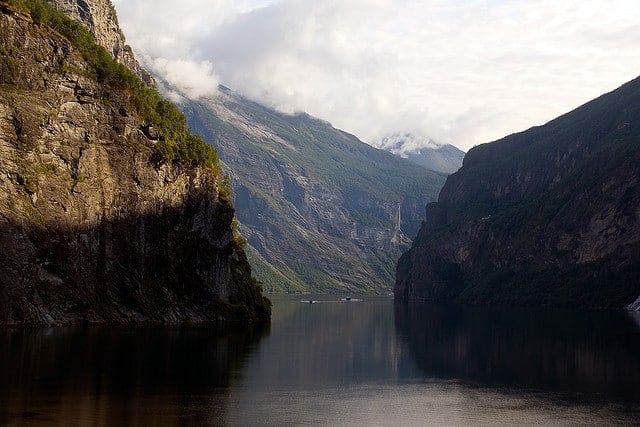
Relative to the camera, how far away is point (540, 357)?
96.8m

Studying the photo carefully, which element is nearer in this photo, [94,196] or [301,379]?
[301,379]

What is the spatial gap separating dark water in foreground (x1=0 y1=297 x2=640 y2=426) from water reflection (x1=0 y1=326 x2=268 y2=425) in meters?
0.12

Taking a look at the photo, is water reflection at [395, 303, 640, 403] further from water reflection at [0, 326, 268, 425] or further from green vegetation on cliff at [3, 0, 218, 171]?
green vegetation on cliff at [3, 0, 218, 171]

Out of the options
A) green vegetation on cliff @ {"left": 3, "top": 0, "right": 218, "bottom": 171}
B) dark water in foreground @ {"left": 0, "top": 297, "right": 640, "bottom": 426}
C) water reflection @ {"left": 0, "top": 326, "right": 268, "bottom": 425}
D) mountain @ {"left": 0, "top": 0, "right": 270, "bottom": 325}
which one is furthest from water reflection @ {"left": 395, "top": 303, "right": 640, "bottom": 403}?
green vegetation on cliff @ {"left": 3, "top": 0, "right": 218, "bottom": 171}

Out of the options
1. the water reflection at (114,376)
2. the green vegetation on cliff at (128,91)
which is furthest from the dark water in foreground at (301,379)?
the green vegetation on cliff at (128,91)

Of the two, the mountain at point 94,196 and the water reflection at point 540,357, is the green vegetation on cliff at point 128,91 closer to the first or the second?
the mountain at point 94,196

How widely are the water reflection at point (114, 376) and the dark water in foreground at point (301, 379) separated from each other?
122 millimetres

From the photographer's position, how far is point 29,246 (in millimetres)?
108062

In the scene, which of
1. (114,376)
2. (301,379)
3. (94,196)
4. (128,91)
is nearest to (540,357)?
(301,379)

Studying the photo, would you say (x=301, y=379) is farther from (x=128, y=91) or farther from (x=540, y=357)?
(x=128, y=91)

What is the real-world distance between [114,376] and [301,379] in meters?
17.8

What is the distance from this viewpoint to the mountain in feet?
362

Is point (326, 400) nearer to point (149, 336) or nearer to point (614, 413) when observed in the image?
point (614, 413)

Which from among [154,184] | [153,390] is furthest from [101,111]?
[153,390]
